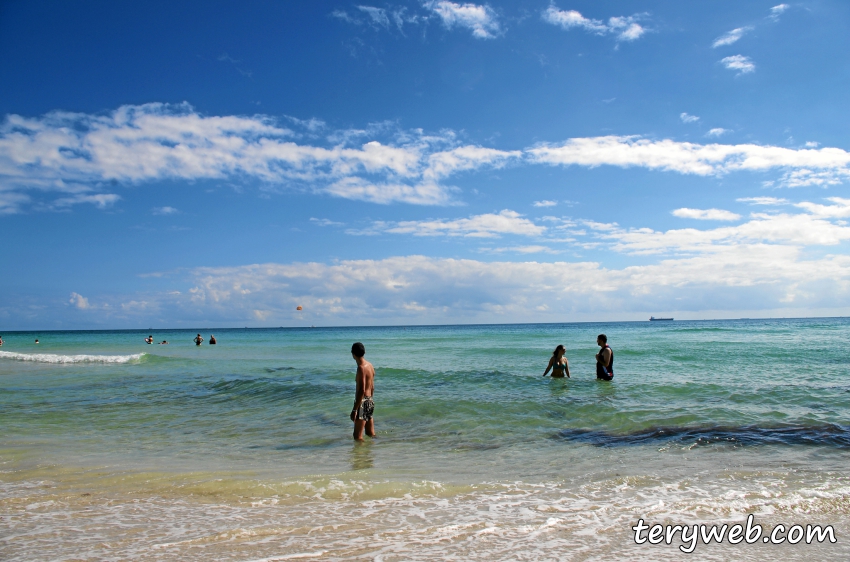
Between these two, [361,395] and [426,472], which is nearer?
[426,472]

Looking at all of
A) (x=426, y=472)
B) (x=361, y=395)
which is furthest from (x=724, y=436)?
(x=361, y=395)

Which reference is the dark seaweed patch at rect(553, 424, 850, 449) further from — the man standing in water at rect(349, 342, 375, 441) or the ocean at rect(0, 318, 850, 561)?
the man standing in water at rect(349, 342, 375, 441)

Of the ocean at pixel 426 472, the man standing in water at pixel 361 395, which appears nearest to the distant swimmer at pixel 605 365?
the ocean at pixel 426 472

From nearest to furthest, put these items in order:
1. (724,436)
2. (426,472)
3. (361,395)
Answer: (426,472), (724,436), (361,395)

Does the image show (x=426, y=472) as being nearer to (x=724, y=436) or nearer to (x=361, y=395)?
(x=361, y=395)

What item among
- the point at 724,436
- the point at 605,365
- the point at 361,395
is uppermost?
the point at 361,395

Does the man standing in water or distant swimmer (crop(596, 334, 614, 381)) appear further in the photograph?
distant swimmer (crop(596, 334, 614, 381))

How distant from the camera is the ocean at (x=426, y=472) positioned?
425cm

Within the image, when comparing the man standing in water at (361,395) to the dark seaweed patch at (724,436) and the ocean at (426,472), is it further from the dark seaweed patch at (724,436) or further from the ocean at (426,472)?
the dark seaweed patch at (724,436)

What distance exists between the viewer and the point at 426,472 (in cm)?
662

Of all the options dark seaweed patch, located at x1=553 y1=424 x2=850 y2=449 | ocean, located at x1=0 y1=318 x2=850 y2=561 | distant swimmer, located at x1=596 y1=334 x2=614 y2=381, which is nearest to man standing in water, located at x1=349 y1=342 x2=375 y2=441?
ocean, located at x1=0 y1=318 x2=850 y2=561

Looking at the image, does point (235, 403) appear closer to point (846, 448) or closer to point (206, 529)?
point (206, 529)

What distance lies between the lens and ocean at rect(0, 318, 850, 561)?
14.0ft

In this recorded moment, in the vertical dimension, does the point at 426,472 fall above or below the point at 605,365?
below
